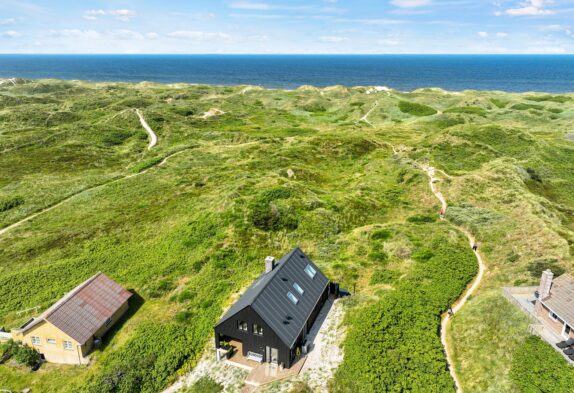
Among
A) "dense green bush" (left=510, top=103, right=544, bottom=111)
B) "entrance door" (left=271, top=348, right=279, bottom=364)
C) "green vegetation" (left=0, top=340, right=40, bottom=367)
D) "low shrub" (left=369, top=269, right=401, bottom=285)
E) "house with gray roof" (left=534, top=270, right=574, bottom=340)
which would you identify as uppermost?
"dense green bush" (left=510, top=103, right=544, bottom=111)

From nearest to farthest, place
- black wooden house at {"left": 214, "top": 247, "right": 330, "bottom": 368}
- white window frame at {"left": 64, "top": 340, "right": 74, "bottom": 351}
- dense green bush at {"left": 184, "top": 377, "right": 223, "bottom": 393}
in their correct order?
dense green bush at {"left": 184, "top": 377, "right": 223, "bottom": 393} → black wooden house at {"left": 214, "top": 247, "right": 330, "bottom": 368} → white window frame at {"left": 64, "top": 340, "right": 74, "bottom": 351}

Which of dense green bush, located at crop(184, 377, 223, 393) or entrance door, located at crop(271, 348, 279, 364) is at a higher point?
entrance door, located at crop(271, 348, 279, 364)

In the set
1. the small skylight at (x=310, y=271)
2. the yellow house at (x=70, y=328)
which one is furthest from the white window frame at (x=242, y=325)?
the yellow house at (x=70, y=328)

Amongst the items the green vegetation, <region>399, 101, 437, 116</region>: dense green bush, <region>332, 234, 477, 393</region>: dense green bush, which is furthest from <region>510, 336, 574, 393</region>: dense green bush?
<region>399, 101, 437, 116</region>: dense green bush

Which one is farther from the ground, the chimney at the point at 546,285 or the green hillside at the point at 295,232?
the chimney at the point at 546,285

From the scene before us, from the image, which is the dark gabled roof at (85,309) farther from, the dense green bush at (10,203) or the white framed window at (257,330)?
the dense green bush at (10,203)

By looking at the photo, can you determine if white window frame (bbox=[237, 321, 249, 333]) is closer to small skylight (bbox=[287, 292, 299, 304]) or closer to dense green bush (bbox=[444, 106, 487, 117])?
small skylight (bbox=[287, 292, 299, 304])

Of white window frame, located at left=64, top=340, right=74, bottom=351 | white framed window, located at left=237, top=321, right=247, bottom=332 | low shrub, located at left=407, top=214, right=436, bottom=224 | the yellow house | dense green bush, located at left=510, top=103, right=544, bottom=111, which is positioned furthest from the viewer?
dense green bush, located at left=510, top=103, right=544, bottom=111

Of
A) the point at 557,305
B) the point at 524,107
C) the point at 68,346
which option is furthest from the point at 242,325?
the point at 524,107

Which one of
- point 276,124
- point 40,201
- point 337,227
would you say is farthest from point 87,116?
point 337,227
